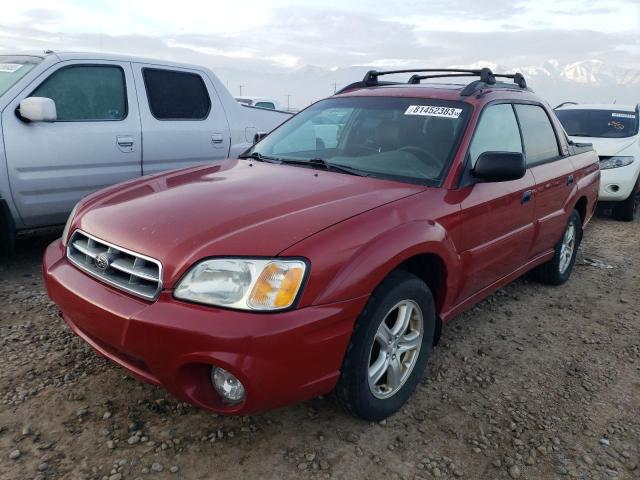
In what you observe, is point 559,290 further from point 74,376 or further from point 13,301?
point 13,301

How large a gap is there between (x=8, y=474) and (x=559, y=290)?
403cm

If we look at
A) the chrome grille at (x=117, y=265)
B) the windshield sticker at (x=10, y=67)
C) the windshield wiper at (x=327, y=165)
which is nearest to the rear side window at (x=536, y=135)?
the windshield wiper at (x=327, y=165)

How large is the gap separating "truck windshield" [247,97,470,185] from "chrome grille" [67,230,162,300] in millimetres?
1258

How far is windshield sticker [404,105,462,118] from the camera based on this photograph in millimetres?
3072

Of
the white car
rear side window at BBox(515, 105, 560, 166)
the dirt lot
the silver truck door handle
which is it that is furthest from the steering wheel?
the white car

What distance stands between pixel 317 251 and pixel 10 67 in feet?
12.0

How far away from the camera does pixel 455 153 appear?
113 inches

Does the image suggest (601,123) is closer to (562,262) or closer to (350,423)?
(562,262)

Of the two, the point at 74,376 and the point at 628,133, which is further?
the point at 628,133

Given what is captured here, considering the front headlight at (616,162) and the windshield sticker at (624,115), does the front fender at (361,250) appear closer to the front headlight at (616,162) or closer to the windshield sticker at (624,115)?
the front headlight at (616,162)

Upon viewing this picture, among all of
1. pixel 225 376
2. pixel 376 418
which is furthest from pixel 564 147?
pixel 225 376

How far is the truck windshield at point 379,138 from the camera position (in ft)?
9.59

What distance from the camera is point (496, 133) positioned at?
10.7ft

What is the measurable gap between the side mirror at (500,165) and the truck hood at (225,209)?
0.38 meters
